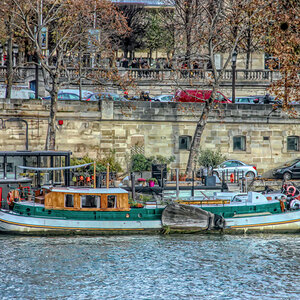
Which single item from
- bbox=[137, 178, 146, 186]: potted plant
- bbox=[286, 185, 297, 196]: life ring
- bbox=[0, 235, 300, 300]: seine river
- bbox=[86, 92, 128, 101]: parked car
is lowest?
bbox=[0, 235, 300, 300]: seine river

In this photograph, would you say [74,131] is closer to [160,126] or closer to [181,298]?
[160,126]

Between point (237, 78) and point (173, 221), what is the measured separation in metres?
24.9

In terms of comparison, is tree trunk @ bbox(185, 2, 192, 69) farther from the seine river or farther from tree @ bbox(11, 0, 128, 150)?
the seine river

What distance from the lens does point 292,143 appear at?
47.2 metres

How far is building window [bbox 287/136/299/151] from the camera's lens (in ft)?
155

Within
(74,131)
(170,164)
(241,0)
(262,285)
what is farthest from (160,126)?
(262,285)

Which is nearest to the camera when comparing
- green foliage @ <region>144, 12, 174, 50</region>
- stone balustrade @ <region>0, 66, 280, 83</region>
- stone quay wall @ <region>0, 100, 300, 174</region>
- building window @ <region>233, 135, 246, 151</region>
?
stone quay wall @ <region>0, 100, 300, 174</region>

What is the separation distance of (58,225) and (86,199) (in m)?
1.74

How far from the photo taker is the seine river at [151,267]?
85.8 feet

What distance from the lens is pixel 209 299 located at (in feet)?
83.7

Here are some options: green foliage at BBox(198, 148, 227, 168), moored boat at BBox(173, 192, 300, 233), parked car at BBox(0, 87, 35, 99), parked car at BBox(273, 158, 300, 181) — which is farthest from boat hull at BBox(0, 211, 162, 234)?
parked car at BBox(0, 87, 35, 99)

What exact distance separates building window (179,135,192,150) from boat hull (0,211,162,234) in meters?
13.2

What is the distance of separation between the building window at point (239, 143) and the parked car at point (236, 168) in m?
2.82

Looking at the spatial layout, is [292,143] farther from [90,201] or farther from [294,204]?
[90,201]
